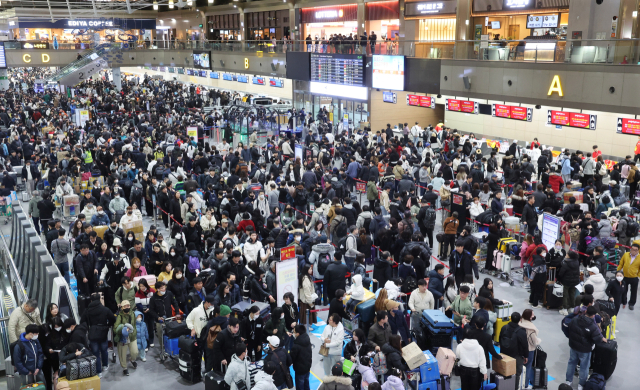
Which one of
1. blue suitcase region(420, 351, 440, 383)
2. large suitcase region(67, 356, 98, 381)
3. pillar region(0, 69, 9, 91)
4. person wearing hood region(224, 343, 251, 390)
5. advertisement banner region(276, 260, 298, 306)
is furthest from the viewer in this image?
pillar region(0, 69, 9, 91)

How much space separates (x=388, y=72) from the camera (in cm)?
2691

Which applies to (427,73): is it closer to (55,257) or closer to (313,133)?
(313,133)

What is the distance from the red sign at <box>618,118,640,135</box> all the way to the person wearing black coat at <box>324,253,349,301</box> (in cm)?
1204

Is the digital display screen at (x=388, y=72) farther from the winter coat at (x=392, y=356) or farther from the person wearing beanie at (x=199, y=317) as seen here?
the winter coat at (x=392, y=356)

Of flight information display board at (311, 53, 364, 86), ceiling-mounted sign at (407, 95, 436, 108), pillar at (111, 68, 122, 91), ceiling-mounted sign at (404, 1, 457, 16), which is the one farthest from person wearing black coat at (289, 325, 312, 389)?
pillar at (111, 68, 122, 91)

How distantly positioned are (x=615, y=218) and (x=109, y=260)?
11.6 meters

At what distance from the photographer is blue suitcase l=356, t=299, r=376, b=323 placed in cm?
970

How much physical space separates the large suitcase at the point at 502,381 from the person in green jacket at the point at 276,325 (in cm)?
314

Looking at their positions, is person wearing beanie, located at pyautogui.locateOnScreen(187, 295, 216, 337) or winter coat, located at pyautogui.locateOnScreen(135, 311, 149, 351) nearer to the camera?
person wearing beanie, located at pyautogui.locateOnScreen(187, 295, 216, 337)

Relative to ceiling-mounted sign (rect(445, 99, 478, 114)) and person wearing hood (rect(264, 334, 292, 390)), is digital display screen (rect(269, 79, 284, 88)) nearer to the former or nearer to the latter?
ceiling-mounted sign (rect(445, 99, 478, 114))

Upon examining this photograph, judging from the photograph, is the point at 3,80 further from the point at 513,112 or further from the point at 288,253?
the point at 288,253

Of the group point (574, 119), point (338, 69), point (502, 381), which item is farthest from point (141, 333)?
point (338, 69)

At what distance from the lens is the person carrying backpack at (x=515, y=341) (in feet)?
27.4

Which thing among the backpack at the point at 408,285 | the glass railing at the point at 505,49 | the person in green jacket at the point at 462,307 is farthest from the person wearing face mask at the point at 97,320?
the glass railing at the point at 505,49
